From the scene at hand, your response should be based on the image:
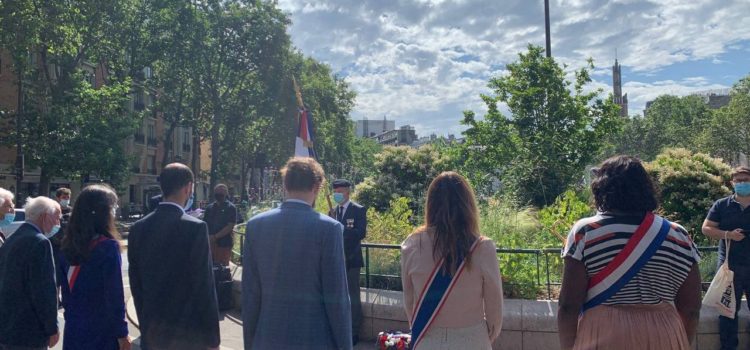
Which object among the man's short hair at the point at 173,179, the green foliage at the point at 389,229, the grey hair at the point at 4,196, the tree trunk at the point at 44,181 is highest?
the tree trunk at the point at 44,181

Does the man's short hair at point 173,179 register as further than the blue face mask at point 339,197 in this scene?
No

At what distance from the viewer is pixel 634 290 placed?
8.59 feet

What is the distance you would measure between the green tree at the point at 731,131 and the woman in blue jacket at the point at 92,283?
4865 cm

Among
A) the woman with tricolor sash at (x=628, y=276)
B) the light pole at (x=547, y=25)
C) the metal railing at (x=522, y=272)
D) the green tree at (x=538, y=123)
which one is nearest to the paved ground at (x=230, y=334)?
the metal railing at (x=522, y=272)

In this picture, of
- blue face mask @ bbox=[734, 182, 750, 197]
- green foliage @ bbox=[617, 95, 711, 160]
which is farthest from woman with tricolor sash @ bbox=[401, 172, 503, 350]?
green foliage @ bbox=[617, 95, 711, 160]

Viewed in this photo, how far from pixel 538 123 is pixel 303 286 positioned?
15.2 m

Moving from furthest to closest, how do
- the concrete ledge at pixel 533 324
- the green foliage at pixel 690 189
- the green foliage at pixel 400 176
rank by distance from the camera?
the green foliage at pixel 400 176
the green foliage at pixel 690 189
the concrete ledge at pixel 533 324

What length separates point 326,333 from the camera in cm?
310

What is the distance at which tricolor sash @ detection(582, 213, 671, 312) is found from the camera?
2598mm

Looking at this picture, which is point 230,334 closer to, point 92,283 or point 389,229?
point 389,229

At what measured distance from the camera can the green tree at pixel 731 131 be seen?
4275 cm

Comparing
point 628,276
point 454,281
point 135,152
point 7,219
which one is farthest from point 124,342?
point 135,152

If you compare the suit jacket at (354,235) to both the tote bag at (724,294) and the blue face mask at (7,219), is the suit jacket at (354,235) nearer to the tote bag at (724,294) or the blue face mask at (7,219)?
the blue face mask at (7,219)

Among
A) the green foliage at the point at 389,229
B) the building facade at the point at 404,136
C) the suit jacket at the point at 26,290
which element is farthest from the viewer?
the building facade at the point at 404,136
